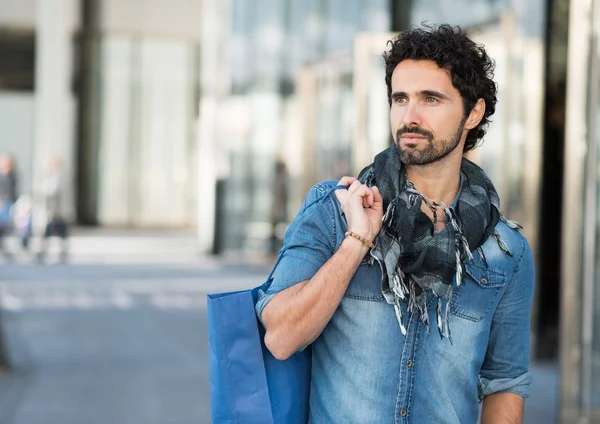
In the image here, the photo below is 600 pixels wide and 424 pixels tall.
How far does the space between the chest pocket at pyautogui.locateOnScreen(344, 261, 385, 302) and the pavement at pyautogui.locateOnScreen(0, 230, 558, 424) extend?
174 inches

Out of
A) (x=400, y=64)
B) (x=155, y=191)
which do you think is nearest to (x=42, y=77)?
(x=155, y=191)

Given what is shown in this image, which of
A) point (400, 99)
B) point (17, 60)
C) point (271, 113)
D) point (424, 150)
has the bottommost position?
point (424, 150)

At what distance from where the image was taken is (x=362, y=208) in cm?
239

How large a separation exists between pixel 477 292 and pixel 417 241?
0.24 metres

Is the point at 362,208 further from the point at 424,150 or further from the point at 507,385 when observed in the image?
the point at 507,385

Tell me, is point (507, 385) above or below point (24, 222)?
above

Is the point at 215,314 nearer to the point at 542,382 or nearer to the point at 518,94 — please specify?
the point at 542,382

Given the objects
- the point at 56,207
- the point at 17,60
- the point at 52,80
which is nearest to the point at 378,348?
the point at 56,207

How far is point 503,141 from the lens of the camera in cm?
1073

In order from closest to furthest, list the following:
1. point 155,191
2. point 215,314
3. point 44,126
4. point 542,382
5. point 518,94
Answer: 1. point 215,314
2. point 542,382
3. point 518,94
4. point 44,126
5. point 155,191

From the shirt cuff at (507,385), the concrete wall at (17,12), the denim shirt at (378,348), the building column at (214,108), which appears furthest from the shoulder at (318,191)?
the concrete wall at (17,12)

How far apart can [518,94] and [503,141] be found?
55cm

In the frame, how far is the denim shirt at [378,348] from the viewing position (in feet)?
8.00

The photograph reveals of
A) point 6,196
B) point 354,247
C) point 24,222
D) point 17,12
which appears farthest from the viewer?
point 17,12
